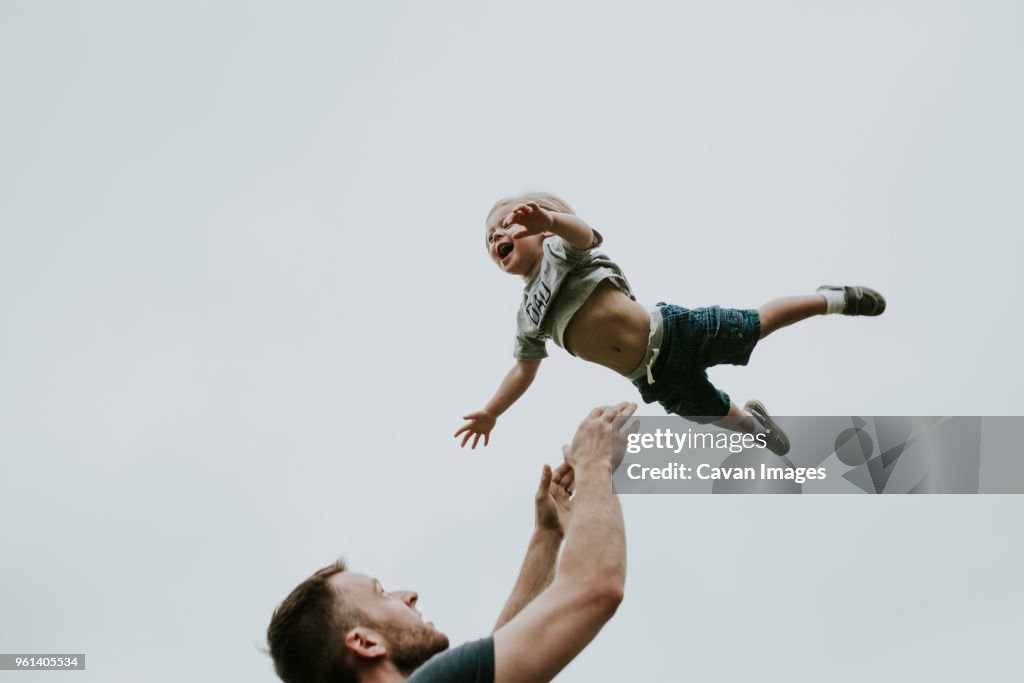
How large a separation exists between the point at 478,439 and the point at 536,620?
9.86 ft

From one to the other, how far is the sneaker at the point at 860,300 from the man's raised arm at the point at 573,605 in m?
2.95

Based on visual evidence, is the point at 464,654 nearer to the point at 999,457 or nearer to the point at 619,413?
the point at 619,413

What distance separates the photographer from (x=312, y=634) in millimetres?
3096

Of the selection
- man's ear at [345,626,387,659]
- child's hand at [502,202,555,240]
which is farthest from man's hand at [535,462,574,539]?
child's hand at [502,202,555,240]

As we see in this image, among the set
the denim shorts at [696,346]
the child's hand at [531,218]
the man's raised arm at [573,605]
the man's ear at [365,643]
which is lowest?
the man's ear at [365,643]

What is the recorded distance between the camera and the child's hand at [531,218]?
14.3ft

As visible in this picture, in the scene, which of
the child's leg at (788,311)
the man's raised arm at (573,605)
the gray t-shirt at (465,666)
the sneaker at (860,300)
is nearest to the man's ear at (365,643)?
the gray t-shirt at (465,666)

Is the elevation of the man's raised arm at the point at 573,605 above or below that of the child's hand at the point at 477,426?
below

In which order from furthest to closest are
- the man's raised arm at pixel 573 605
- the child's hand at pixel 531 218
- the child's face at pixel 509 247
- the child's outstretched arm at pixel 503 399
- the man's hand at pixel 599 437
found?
the child's outstretched arm at pixel 503 399, the child's face at pixel 509 247, the child's hand at pixel 531 218, the man's hand at pixel 599 437, the man's raised arm at pixel 573 605

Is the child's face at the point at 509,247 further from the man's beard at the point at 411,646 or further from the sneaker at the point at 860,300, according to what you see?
the man's beard at the point at 411,646

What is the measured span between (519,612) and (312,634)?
69 centimetres

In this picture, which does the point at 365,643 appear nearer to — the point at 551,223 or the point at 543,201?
the point at 551,223

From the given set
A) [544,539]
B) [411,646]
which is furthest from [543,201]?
[411,646]

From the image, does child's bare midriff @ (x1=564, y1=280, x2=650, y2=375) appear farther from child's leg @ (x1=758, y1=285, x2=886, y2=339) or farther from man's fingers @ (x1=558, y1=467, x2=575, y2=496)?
man's fingers @ (x1=558, y1=467, x2=575, y2=496)
